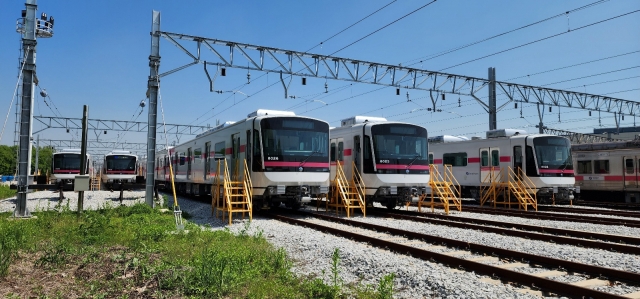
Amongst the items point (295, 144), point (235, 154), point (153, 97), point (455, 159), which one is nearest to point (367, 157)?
point (295, 144)

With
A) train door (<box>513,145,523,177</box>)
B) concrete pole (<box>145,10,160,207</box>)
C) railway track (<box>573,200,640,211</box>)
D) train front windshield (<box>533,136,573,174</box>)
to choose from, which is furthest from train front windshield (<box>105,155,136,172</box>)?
railway track (<box>573,200,640,211</box>)

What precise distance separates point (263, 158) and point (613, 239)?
916 centimetres

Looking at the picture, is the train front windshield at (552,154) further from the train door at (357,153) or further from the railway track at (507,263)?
the railway track at (507,263)

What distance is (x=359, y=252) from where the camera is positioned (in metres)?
8.52

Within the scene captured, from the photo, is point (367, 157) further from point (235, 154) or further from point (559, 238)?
point (559, 238)

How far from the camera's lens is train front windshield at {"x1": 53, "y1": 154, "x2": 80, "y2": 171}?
1121 inches

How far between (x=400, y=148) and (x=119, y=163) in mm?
21882

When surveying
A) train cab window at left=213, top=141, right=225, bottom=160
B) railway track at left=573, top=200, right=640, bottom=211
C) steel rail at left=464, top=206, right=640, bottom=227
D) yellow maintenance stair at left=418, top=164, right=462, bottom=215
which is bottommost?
steel rail at left=464, top=206, right=640, bottom=227

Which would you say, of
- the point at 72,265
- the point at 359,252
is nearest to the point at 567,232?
the point at 359,252

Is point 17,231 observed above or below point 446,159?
below

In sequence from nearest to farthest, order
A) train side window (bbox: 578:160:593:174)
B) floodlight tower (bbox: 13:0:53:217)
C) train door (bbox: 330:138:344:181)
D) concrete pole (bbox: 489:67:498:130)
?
floodlight tower (bbox: 13:0:53:217), train door (bbox: 330:138:344:181), train side window (bbox: 578:160:593:174), concrete pole (bbox: 489:67:498:130)

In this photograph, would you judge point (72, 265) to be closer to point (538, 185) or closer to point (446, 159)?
point (538, 185)

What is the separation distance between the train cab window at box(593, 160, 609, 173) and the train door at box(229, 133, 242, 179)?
1873cm

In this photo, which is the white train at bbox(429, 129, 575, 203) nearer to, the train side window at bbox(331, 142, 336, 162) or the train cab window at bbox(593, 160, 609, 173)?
the train cab window at bbox(593, 160, 609, 173)
